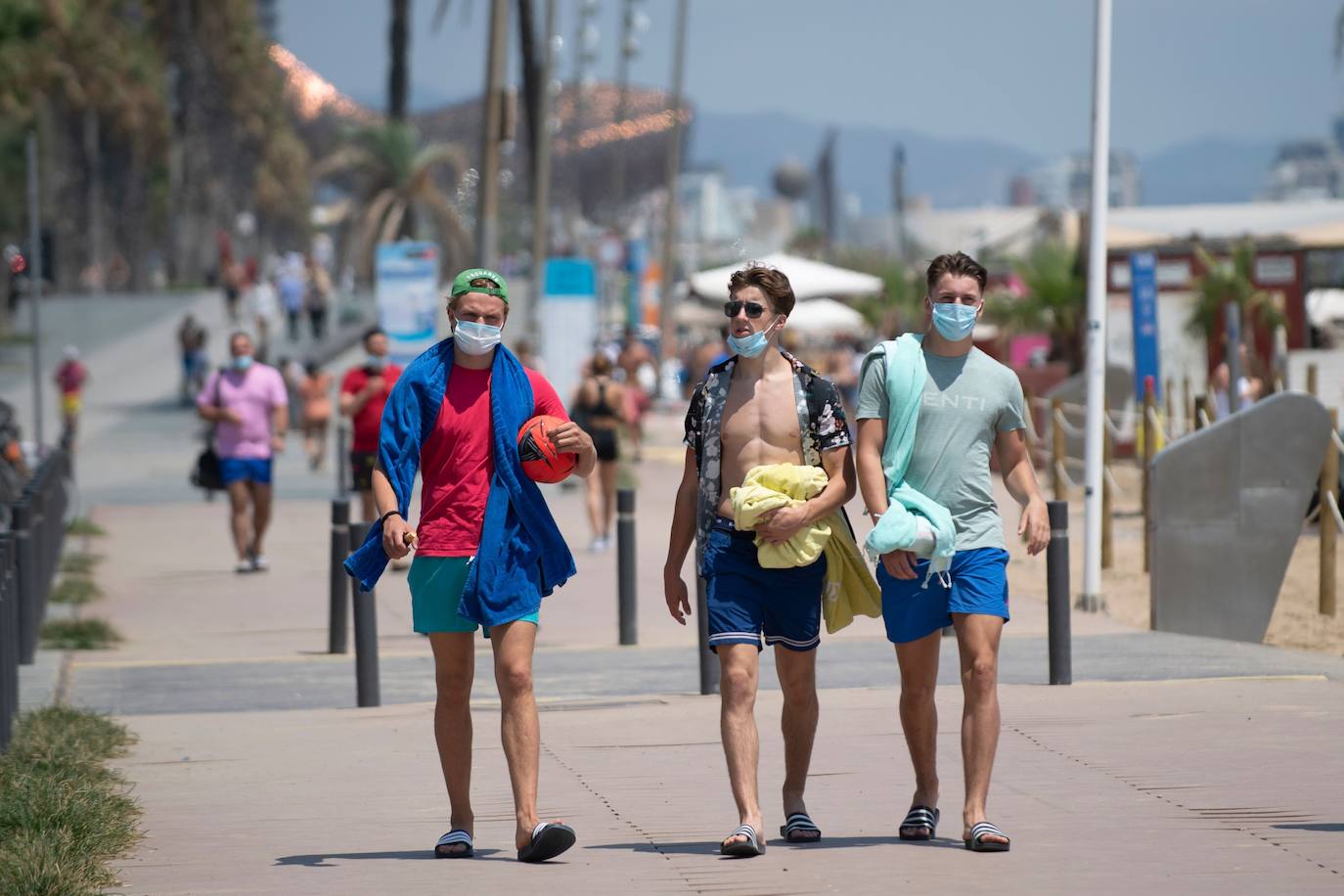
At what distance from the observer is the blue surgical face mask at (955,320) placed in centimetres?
623

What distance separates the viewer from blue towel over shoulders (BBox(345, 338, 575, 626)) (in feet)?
20.0

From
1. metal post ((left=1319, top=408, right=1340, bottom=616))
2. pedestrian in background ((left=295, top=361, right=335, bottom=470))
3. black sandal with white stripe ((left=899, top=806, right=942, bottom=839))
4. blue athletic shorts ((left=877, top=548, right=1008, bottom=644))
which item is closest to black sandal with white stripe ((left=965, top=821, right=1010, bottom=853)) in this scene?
A: black sandal with white stripe ((left=899, top=806, right=942, bottom=839))

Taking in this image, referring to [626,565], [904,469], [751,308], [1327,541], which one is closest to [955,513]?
[904,469]

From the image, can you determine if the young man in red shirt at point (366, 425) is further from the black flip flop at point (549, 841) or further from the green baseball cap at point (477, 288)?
the black flip flop at point (549, 841)

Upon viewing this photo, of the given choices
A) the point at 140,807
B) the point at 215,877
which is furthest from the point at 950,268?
the point at 140,807

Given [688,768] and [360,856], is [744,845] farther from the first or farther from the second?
[688,768]

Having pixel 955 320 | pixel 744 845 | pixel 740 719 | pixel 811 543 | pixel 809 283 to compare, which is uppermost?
pixel 809 283

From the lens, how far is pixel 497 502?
243 inches

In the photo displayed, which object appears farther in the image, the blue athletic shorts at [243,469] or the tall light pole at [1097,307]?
the blue athletic shorts at [243,469]

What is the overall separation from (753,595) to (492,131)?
58.8 ft

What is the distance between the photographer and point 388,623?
14008mm

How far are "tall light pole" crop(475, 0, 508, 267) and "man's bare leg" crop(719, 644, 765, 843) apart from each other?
17648mm

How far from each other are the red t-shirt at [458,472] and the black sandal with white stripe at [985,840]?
168cm

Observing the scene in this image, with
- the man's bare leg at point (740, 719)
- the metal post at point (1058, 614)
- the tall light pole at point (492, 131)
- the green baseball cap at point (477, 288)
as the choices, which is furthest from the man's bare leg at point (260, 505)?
the man's bare leg at point (740, 719)
